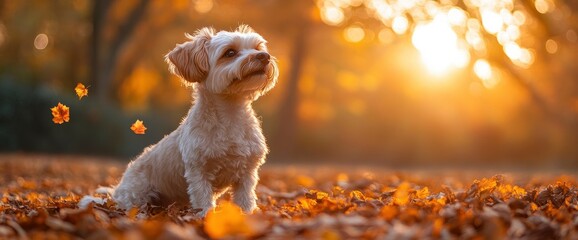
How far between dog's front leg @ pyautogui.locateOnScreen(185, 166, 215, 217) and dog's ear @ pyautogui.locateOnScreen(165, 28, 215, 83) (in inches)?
33.6

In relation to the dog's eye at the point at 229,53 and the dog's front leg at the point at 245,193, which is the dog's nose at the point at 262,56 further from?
the dog's front leg at the point at 245,193

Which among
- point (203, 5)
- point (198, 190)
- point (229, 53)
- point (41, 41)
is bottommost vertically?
point (198, 190)

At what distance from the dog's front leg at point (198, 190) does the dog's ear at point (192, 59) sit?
853mm

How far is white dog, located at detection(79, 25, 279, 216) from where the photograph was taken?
5703mm

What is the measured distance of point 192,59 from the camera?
19.6 feet

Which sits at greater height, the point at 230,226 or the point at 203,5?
the point at 203,5

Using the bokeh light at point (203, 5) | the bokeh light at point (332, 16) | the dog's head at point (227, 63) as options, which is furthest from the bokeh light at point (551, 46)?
the dog's head at point (227, 63)

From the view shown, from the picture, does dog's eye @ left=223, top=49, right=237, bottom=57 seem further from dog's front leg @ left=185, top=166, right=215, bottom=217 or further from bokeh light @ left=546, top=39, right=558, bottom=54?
bokeh light @ left=546, top=39, right=558, bottom=54

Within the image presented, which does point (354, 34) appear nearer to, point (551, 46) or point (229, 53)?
point (551, 46)

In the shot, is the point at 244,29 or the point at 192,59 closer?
the point at 192,59

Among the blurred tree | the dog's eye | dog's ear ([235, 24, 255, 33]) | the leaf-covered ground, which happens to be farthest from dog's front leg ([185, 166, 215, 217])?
the blurred tree

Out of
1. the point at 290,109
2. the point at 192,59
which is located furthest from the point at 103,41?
the point at 192,59

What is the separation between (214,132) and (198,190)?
515mm

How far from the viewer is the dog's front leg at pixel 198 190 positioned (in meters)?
5.63
